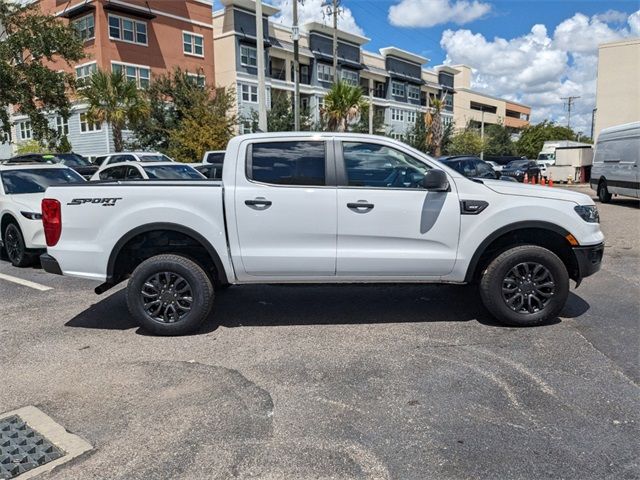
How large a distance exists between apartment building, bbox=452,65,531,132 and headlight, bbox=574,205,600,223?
70.6 m

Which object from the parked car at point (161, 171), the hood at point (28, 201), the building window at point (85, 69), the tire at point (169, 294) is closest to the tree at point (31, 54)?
the parked car at point (161, 171)

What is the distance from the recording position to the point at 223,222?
4.84 metres

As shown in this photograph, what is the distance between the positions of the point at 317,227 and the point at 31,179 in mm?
6524

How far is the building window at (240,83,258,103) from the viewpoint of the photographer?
41281 millimetres

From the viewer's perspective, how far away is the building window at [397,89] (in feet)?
198

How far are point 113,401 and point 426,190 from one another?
10.5 ft

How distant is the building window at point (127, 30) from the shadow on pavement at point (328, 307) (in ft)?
107

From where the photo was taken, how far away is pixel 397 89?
2403 inches

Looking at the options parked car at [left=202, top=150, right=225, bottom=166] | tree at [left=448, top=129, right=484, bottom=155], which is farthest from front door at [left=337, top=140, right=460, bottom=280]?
tree at [left=448, top=129, right=484, bottom=155]

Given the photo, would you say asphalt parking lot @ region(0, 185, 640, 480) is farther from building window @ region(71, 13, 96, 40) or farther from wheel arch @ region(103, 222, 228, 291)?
building window @ region(71, 13, 96, 40)

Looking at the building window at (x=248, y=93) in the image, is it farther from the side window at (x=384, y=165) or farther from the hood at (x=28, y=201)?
the side window at (x=384, y=165)

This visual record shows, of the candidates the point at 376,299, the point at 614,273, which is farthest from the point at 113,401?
the point at 614,273

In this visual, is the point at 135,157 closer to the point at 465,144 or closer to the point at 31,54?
the point at 31,54

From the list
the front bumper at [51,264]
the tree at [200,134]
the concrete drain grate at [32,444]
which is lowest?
the concrete drain grate at [32,444]
